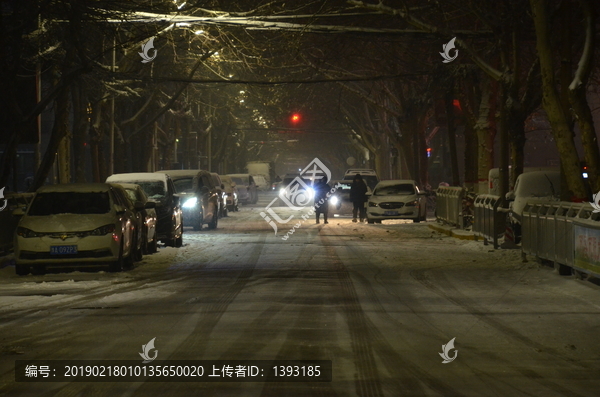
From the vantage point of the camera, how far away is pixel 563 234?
16.5m

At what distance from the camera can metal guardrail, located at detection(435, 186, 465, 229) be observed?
98.0 feet

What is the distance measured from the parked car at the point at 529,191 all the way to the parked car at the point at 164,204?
8.29 metres

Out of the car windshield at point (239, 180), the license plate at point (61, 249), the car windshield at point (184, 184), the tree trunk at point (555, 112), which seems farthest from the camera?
the car windshield at point (239, 180)

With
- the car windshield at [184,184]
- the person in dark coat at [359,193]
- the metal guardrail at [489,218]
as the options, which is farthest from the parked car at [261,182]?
the metal guardrail at [489,218]

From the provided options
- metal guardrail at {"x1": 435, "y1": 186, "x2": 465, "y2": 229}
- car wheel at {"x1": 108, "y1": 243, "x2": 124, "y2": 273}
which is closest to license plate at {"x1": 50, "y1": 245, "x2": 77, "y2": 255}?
car wheel at {"x1": 108, "y1": 243, "x2": 124, "y2": 273}

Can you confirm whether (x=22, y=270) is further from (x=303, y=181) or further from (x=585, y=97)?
(x=303, y=181)

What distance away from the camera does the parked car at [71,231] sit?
57.3 ft

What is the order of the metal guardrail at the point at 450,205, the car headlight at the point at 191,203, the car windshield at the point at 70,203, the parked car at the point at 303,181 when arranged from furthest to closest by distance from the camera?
the parked car at the point at 303,181
the car headlight at the point at 191,203
the metal guardrail at the point at 450,205
the car windshield at the point at 70,203

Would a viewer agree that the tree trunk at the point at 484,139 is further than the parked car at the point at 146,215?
Yes

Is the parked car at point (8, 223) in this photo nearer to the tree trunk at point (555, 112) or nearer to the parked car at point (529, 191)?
the tree trunk at point (555, 112)

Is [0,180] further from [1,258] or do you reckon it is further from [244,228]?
[244,228]

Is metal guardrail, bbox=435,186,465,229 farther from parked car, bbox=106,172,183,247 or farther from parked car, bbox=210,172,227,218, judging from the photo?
parked car, bbox=106,172,183,247

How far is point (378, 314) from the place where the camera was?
1225 centimetres

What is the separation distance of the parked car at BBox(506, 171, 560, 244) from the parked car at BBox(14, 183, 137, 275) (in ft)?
32.6
